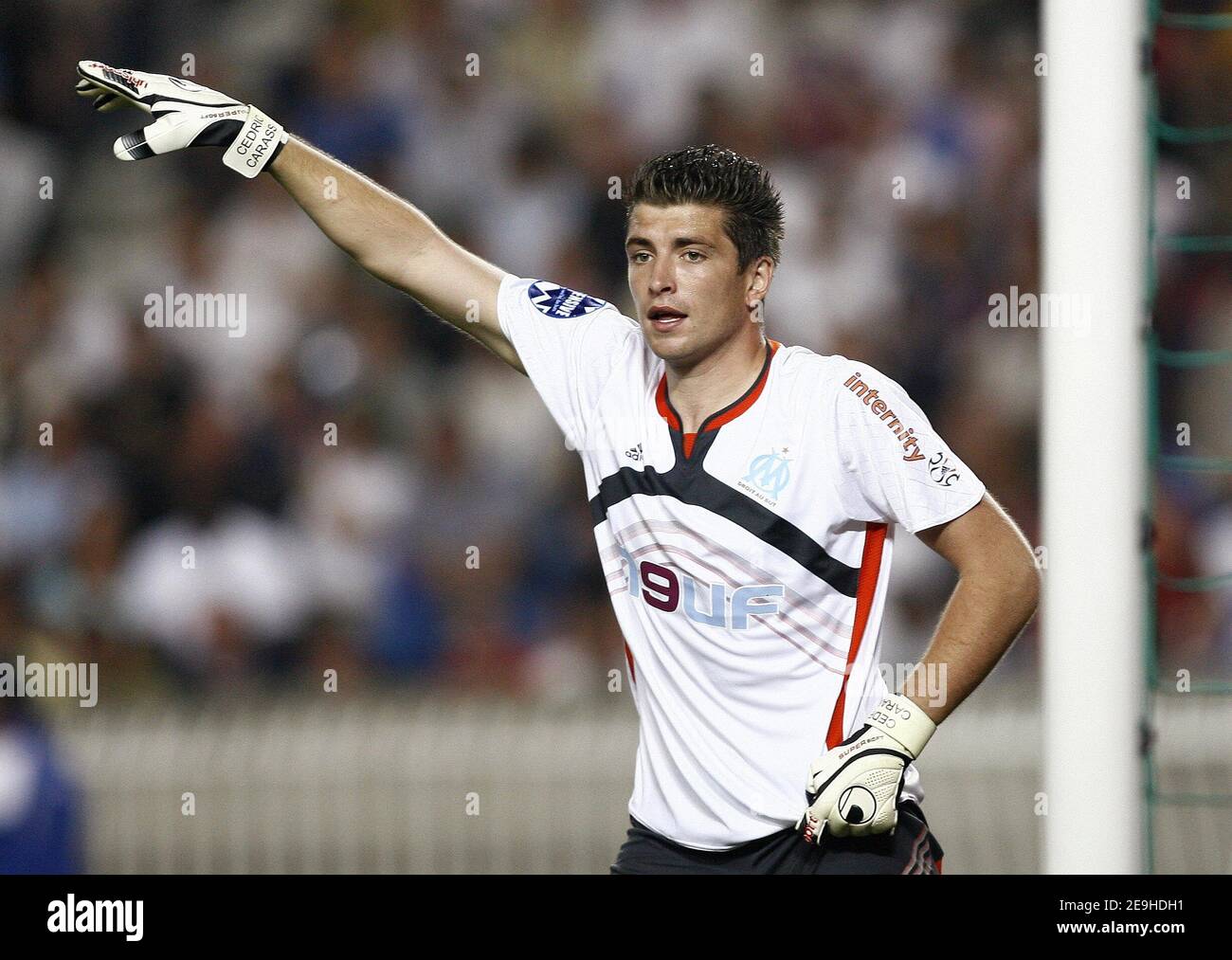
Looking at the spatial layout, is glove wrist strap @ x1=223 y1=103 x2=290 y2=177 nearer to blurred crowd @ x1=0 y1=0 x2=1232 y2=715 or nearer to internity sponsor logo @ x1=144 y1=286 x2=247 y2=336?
blurred crowd @ x1=0 y1=0 x2=1232 y2=715

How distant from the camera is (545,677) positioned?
24.7ft

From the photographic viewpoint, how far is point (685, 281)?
4.00 m

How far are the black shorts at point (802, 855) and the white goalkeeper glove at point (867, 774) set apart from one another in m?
0.13

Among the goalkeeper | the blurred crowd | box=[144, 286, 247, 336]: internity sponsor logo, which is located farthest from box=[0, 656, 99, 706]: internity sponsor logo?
the goalkeeper

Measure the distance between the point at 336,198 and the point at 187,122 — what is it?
435mm

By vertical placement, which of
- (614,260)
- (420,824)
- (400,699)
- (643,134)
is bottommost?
(420,824)

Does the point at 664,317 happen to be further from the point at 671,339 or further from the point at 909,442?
the point at 909,442
